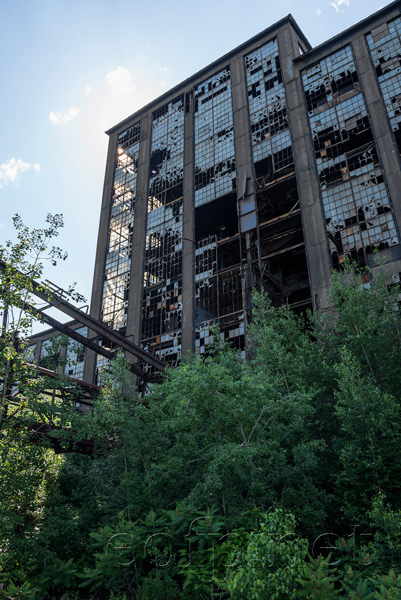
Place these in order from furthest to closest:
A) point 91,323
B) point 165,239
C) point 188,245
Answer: point 165,239, point 188,245, point 91,323

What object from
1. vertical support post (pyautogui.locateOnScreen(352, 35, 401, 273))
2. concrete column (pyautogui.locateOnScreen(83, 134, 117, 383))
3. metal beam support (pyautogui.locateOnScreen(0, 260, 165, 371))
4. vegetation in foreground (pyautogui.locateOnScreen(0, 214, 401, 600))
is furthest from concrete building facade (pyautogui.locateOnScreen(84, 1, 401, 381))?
vegetation in foreground (pyautogui.locateOnScreen(0, 214, 401, 600))

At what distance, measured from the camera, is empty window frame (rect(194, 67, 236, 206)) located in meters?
52.5

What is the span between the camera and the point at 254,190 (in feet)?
157

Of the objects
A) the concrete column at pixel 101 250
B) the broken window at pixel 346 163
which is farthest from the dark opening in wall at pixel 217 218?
the concrete column at pixel 101 250

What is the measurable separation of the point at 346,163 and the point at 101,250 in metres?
34.5

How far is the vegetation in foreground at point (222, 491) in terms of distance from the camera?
15023 millimetres

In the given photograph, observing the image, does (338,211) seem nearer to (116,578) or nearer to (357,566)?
(357,566)

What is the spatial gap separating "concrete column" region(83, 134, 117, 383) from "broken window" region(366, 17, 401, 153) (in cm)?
3817

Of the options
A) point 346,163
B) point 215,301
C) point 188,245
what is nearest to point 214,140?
point 188,245

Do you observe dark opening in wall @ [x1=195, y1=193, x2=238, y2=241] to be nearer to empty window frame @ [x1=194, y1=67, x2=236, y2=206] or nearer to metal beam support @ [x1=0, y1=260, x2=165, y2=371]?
empty window frame @ [x1=194, y1=67, x2=236, y2=206]

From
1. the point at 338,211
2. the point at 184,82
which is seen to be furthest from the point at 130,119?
the point at 338,211

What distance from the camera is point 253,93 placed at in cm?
Answer: 5369

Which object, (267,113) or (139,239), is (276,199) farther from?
(139,239)

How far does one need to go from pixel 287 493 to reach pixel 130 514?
7343mm
